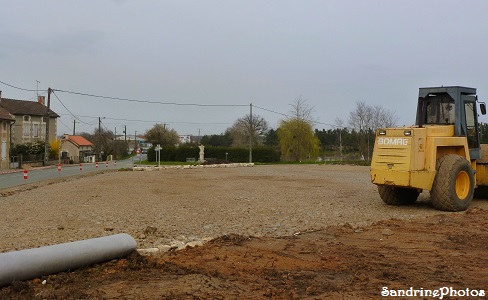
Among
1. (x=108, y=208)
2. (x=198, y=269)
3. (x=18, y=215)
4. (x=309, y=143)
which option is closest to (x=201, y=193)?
(x=108, y=208)

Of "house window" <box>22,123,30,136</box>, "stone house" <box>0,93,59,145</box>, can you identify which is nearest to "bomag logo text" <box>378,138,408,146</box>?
"stone house" <box>0,93,59,145</box>

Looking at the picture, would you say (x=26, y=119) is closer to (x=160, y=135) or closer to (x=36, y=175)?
(x=160, y=135)

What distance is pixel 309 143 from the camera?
256 feet

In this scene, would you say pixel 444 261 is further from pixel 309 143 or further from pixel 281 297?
pixel 309 143

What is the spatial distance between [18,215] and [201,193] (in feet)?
25.0

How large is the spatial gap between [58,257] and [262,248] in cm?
326

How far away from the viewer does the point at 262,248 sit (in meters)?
7.81

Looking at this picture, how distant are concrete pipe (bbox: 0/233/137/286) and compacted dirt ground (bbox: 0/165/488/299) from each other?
13 centimetres

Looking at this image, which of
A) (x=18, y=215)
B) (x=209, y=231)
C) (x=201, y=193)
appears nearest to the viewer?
(x=209, y=231)

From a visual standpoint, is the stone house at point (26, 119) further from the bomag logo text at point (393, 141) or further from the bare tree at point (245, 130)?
the bomag logo text at point (393, 141)

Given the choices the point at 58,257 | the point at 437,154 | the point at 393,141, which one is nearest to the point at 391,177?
the point at 393,141

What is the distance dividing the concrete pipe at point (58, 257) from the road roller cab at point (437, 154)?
833cm

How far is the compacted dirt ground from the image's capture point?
5.43 metres

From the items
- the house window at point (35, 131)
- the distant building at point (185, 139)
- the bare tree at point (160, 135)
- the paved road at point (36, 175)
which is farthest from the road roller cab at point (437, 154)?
the distant building at point (185, 139)
